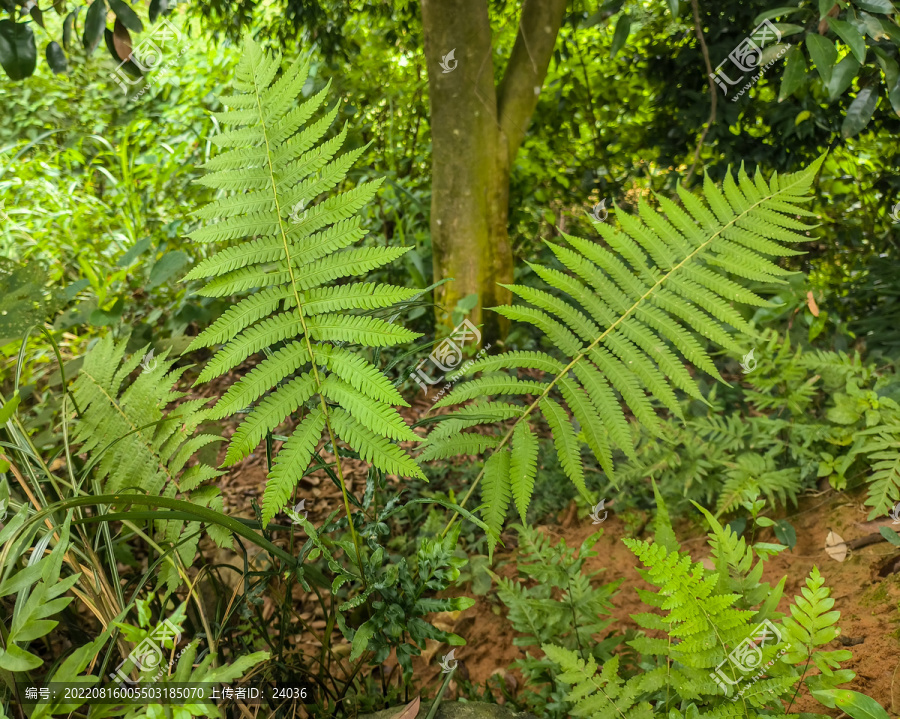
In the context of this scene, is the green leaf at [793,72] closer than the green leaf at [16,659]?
No

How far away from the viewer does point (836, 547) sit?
1773 millimetres

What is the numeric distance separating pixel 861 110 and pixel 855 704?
1948 millimetres

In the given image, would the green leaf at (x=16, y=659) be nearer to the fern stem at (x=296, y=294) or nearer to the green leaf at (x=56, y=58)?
the fern stem at (x=296, y=294)

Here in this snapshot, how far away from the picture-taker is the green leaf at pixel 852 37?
1477 mm

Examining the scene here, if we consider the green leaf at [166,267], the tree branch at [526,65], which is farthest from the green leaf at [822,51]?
the green leaf at [166,267]

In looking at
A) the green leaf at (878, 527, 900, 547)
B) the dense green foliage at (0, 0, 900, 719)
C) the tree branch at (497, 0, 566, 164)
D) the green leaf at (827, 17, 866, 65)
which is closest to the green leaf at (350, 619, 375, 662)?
the dense green foliage at (0, 0, 900, 719)

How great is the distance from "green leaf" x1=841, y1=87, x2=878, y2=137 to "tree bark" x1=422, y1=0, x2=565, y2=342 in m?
1.31

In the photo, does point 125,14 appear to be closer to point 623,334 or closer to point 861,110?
point 623,334

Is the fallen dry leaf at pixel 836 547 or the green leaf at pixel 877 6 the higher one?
the green leaf at pixel 877 6

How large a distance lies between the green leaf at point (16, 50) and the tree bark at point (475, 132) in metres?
1.49

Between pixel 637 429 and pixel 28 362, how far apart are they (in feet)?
9.47

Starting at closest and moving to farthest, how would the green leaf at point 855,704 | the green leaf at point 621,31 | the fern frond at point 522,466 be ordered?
the green leaf at point 855,704 < the fern frond at point 522,466 < the green leaf at point 621,31

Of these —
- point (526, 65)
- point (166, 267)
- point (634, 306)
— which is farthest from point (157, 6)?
point (634, 306)

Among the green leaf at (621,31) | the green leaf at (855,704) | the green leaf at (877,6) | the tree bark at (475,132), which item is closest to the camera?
the green leaf at (855,704)
